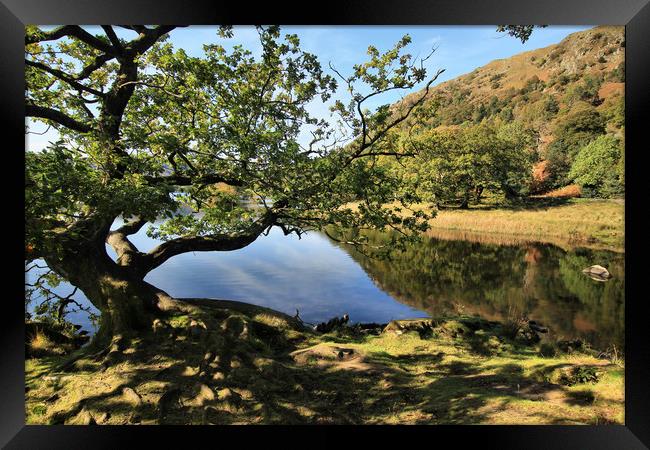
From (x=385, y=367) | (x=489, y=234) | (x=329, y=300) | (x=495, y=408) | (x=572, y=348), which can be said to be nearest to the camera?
(x=495, y=408)

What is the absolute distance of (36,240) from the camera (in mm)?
4391

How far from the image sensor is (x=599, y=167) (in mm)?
20656

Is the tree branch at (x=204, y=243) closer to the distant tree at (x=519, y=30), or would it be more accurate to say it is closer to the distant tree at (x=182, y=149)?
the distant tree at (x=182, y=149)

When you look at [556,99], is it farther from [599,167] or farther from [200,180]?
[200,180]

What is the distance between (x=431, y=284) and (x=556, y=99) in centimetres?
4142

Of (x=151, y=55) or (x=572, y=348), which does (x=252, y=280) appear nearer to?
(x=151, y=55)

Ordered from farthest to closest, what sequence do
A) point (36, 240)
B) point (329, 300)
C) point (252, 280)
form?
point (252, 280), point (329, 300), point (36, 240)

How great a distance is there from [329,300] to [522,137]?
31.8 metres

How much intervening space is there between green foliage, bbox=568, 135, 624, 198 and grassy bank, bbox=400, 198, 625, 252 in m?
0.88
